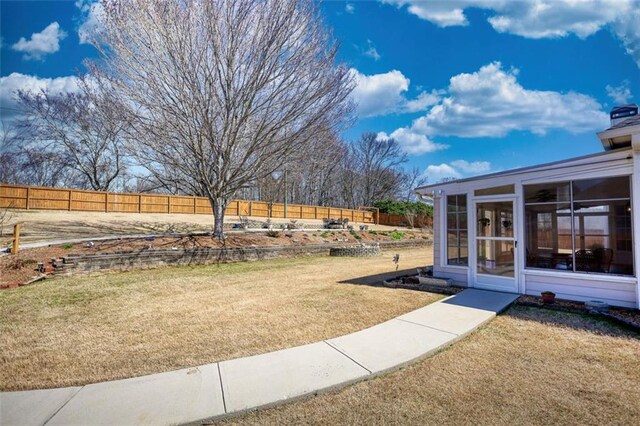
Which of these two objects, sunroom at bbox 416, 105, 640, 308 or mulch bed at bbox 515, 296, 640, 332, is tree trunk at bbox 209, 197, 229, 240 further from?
mulch bed at bbox 515, 296, 640, 332

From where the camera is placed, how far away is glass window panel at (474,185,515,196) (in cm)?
707

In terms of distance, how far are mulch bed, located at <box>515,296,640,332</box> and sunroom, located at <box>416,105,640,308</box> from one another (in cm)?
23

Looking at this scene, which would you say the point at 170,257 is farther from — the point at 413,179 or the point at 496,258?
the point at 413,179

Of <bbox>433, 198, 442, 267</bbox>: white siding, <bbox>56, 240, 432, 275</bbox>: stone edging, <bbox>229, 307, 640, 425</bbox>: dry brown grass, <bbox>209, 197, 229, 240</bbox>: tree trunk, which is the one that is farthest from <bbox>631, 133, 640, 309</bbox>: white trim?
<bbox>209, 197, 229, 240</bbox>: tree trunk

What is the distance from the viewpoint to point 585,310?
5.57 metres

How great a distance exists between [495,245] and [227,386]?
6469 mm

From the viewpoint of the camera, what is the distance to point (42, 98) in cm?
2419

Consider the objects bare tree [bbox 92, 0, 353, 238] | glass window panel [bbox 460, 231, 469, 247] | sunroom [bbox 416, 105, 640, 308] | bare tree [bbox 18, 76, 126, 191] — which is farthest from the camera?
bare tree [bbox 18, 76, 126, 191]

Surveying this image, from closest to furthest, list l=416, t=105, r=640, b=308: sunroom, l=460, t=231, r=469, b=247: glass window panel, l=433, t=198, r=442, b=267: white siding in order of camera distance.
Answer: l=416, t=105, r=640, b=308: sunroom < l=460, t=231, r=469, b=247: glass window panel < l=433, t=198, r=442, b=267: white siding

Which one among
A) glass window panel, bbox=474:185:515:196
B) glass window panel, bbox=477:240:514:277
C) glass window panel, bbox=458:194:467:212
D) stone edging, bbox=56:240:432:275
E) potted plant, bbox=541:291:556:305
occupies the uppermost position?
glass window panel, bbox=474:185:515:196

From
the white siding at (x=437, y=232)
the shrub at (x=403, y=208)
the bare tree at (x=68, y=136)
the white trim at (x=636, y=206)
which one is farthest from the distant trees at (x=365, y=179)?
the white trim at (x=636, y=206)

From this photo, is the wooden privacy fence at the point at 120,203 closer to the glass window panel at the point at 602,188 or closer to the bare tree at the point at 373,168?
the bare tree at the point at 373,168

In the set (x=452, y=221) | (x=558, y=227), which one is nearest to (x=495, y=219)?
(x=452, y=221)

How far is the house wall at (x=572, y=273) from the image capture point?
5.65 m
